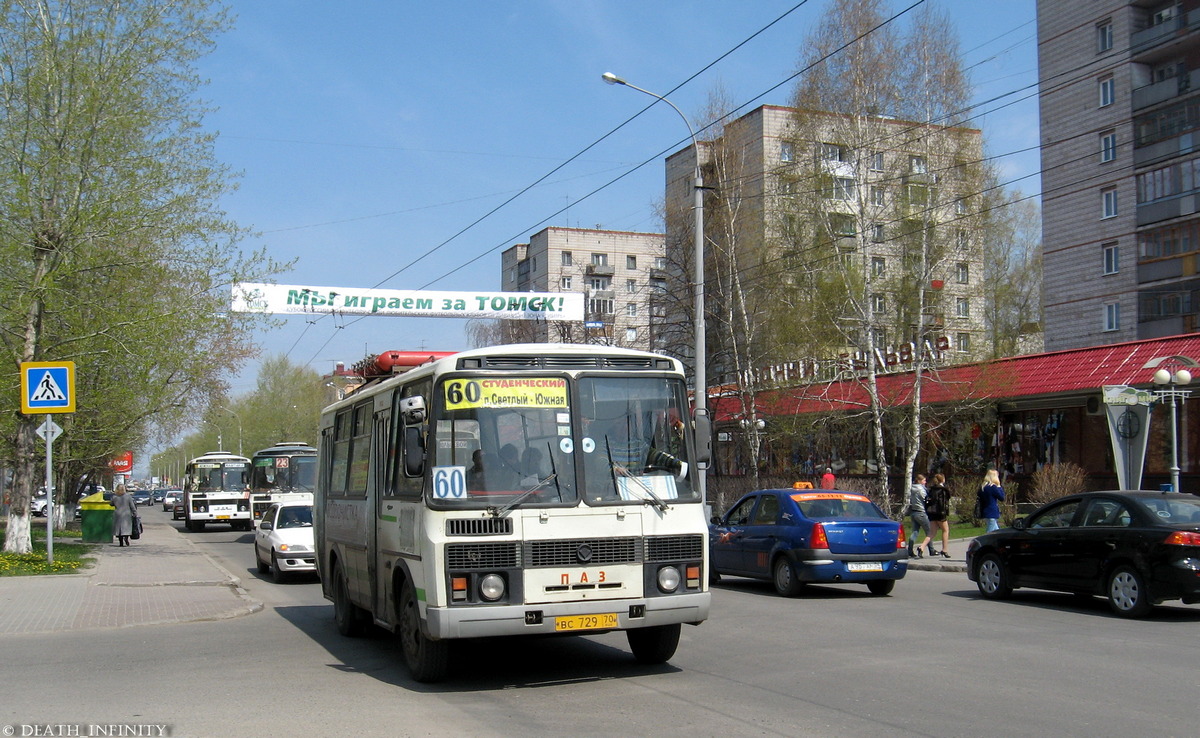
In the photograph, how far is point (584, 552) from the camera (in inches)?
332

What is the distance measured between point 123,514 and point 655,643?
25.9 meters

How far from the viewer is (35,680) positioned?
9375 mm

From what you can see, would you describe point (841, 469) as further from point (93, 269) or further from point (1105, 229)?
point (93, 269)

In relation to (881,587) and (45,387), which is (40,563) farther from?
(881,587)

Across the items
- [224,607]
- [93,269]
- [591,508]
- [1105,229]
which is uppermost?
[1105,229]

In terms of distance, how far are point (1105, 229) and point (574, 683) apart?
40.2m

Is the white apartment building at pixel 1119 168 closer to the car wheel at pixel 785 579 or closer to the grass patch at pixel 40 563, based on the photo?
the car wheel at pixel 785 579

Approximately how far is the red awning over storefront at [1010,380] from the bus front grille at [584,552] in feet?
64.2

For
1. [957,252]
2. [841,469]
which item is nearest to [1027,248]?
[841,469]

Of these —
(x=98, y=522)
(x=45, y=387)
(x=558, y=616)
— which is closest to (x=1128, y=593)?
(x=558, y=616)

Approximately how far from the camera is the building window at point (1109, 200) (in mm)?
42156

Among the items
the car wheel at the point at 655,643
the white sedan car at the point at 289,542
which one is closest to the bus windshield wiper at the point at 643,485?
the car wheel at the point at 655,643

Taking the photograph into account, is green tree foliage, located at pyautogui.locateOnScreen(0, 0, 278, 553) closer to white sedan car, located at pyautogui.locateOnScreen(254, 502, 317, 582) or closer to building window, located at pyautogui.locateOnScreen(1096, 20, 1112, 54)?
white sedan car, located at pyautogui.locateOnScreen(254, 502, 317, 582)

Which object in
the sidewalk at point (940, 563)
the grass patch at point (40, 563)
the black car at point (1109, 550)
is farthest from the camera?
the grass patch at point (40, 563)
